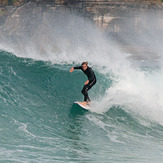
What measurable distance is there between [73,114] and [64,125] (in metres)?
0.96

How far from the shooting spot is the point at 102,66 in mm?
15555

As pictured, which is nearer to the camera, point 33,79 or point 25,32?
point 33,79

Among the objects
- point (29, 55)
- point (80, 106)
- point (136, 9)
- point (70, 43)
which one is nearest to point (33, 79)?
point (80, 106)

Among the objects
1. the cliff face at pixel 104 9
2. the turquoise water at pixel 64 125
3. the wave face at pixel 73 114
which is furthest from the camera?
the cliff face at pixel 104 9

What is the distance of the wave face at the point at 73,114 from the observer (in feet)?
22.3

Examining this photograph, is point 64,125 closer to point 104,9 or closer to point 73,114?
point 73,114

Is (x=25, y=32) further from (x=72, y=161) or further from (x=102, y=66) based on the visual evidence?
(x=72, y=161)

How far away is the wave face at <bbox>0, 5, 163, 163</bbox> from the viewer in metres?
6.80

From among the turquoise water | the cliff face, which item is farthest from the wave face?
the cliff face

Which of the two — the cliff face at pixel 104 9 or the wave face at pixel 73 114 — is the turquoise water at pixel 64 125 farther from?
the cliff face at pixel 104 9

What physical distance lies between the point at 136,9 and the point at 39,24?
1097 centimetres

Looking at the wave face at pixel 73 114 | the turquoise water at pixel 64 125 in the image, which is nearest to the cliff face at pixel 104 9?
the wave face at pixel 73 114

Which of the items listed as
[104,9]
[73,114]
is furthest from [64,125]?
[104,9]

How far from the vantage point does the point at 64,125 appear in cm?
861
